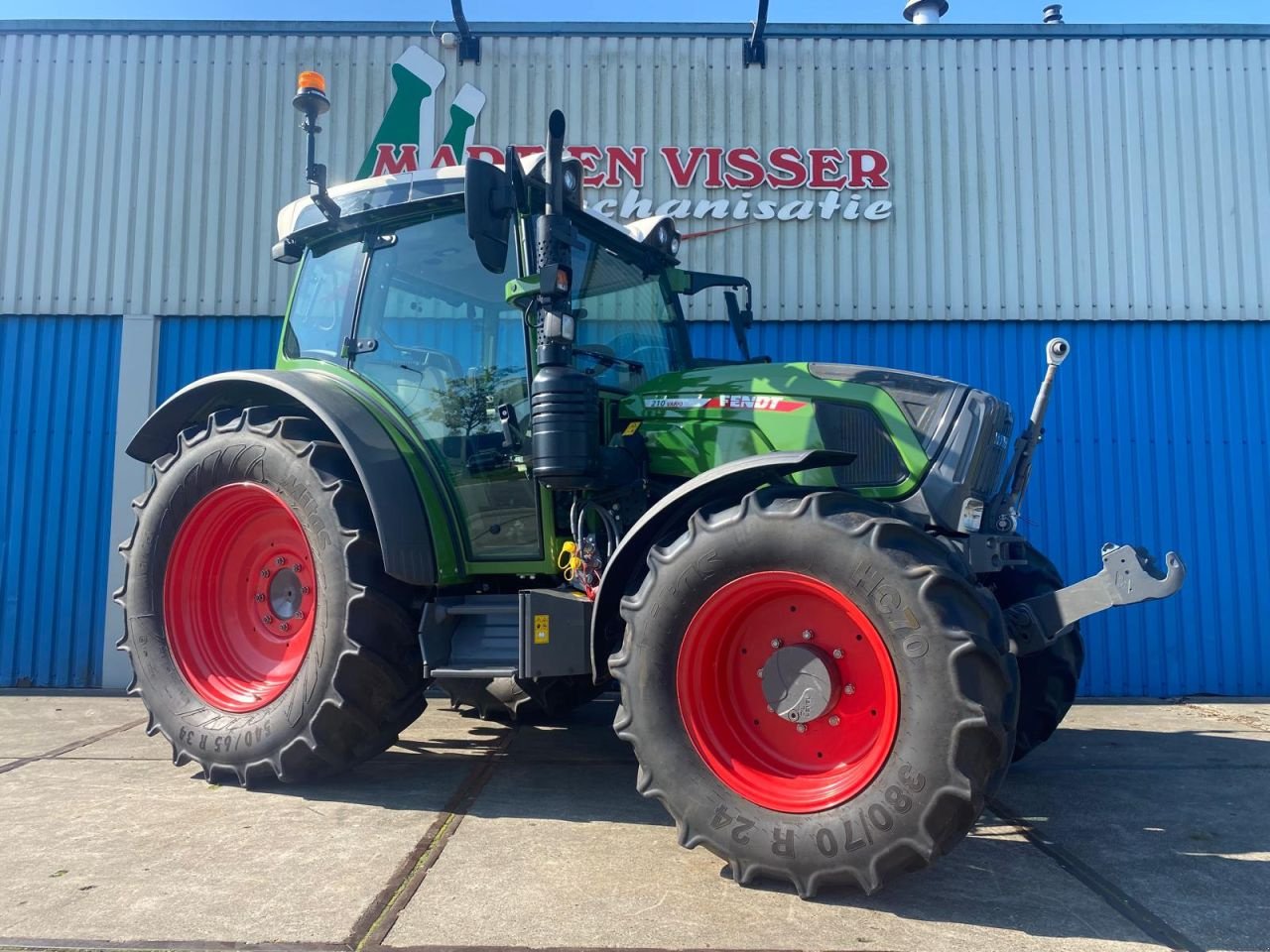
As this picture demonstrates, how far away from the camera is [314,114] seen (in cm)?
406

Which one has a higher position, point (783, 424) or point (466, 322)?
point (466, 322)

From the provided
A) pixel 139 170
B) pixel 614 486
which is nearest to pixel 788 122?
pixel 614 486

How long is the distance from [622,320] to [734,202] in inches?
142

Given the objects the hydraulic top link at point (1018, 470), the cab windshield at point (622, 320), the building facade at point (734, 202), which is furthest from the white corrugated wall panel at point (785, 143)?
the hydraulic top link at point (1018, 470)

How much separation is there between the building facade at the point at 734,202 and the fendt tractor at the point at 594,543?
291 cm

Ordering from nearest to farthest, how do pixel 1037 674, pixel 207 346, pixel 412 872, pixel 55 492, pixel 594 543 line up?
1. pixel 412 872
2. pixel 594 543
3. pixel 1037 674
4. pixel 55 492
5. pixel 207 346

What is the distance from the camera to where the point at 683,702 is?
304cm

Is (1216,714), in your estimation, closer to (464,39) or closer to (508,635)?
(508,635)

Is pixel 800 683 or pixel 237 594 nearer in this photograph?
pixel 800 683

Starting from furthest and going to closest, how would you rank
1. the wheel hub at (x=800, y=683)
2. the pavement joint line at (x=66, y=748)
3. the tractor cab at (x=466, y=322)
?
1. the pavement joint line at (x=66, y=748)
2. the tractor cab at (x=466, y=322)
3. the wheel hub at (x=800, y=683)

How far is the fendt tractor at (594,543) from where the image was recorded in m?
2.79

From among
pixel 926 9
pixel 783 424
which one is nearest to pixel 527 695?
pixel 783 424

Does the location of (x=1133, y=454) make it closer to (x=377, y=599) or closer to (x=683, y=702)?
(x=683, y=702)

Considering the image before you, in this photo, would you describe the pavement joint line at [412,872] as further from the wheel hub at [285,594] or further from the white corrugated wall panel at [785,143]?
the white corrugated wall panel at [785,143]
